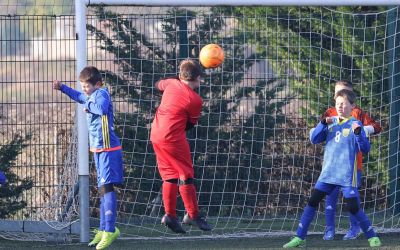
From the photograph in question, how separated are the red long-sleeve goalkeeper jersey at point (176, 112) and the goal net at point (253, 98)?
1.79m

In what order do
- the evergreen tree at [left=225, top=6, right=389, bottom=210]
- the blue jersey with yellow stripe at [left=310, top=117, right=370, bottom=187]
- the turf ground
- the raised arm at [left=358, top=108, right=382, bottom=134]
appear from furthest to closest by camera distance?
1. the evergreen tree at [left=225, top=6, right=389, bottom=210]
2. the raised arm at [left=358, top=108, right=382, bottom=134]
3. the turf ground
4. the blue jersey with yellow stripe at [left=310, top=117, right=370, bottom=187]

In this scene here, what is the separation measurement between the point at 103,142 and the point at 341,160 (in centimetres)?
209

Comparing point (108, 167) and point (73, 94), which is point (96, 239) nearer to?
point (108, 167)

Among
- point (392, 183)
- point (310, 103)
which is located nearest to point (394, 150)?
point (392, 183)

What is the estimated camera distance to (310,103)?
1083 cm

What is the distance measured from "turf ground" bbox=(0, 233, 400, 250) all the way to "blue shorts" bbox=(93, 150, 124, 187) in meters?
0.62

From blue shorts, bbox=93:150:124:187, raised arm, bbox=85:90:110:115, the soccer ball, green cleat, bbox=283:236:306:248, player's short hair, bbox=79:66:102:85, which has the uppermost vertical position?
the soccer ball

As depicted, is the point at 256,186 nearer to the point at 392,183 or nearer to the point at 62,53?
the point at 392,183

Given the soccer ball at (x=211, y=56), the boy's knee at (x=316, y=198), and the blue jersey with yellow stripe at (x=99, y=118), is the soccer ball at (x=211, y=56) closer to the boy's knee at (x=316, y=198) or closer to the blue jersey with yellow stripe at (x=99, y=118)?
the blue jersey with yellow stripe at (x=99, y=118)

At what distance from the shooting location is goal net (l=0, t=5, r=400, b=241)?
33.9 ft

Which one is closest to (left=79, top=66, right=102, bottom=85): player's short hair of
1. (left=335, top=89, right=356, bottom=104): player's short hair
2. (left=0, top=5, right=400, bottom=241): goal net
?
(left=0, top=5, right=400, bottom=241): goal net

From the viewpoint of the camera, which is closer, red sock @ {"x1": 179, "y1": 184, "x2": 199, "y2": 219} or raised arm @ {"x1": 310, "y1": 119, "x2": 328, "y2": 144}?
raised arm @ {"x1": 310, "y1": 119, "x2": 328, "y2": 144}

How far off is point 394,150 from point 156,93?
2773mm

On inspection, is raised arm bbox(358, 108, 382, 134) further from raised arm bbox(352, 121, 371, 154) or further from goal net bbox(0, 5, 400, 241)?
goal net bbox(0, 5, 400, 241)
